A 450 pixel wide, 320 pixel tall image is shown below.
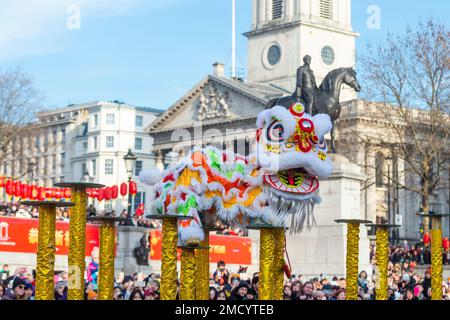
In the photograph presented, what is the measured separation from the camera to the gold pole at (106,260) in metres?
10.5

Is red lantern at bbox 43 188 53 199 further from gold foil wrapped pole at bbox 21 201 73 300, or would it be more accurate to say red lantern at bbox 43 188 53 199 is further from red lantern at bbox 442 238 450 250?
gold foil wrapped pole at bbox 21 201 73 300

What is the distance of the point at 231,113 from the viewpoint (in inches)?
3489

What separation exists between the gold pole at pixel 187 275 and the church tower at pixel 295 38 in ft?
267

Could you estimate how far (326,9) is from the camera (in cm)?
9444

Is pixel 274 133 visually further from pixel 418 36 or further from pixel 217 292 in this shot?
pixel 418 36

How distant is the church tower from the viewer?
303 feet

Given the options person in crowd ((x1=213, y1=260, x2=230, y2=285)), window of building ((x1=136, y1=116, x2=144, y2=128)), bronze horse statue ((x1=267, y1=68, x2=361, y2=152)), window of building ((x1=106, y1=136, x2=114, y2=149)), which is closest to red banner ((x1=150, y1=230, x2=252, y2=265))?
bronze horse statue ((x1=267, y1=68, x2=361, y2=152))

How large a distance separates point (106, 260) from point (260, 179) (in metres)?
7.93

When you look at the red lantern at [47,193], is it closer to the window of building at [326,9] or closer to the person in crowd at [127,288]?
the person in crowd at [127,288]

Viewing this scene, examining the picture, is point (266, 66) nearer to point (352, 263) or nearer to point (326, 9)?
point (326, 9)

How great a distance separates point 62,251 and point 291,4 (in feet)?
210

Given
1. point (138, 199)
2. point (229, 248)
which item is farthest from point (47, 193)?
point (138, 199)

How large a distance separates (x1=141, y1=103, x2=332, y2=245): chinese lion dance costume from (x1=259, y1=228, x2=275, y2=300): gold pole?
13.7ft

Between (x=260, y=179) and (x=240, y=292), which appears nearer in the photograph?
(x=240, y=292)
